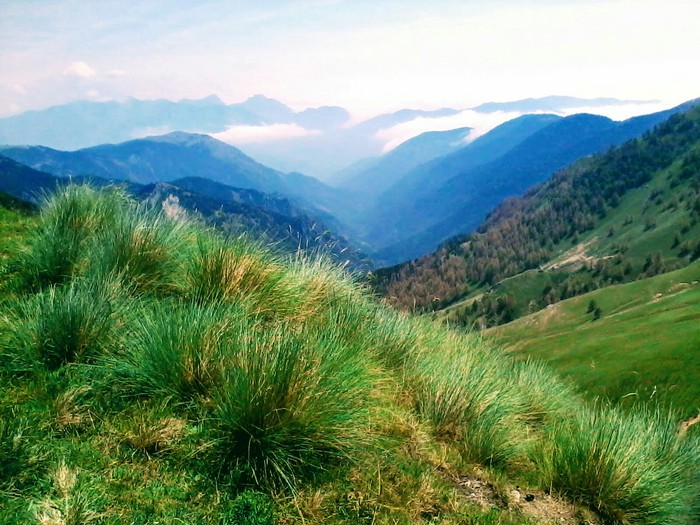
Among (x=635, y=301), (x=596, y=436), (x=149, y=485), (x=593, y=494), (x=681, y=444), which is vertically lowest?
(x=635, y=301)

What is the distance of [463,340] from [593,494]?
4524 millimetres

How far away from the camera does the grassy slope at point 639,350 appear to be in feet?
165

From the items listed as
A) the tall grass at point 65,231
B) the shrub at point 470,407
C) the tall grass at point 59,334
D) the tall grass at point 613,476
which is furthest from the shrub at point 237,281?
the tall grass at point 613,476

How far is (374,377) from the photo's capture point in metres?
6.80

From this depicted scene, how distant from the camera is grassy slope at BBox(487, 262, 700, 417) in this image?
50344 mm

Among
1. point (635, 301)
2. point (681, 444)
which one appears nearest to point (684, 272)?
point (635, 301)

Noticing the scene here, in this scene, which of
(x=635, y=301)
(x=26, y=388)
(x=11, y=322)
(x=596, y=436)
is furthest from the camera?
(x=635, y=301)

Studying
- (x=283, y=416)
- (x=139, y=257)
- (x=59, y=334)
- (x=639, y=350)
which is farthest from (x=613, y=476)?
(x=639, y=350)

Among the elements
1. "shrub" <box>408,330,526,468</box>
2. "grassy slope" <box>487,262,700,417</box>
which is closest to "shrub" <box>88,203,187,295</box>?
"shrub" <box>408,330,526,468</box>

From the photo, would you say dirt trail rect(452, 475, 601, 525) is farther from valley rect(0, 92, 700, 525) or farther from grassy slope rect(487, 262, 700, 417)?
grassy slope rect(487, 262, 700, 417)

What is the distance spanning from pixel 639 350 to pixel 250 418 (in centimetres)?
6984

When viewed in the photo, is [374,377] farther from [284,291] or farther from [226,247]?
[226,247]

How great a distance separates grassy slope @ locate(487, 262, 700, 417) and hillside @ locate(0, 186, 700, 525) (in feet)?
68.6

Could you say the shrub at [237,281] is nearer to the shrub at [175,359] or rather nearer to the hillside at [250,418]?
the hillside at [250,418]
